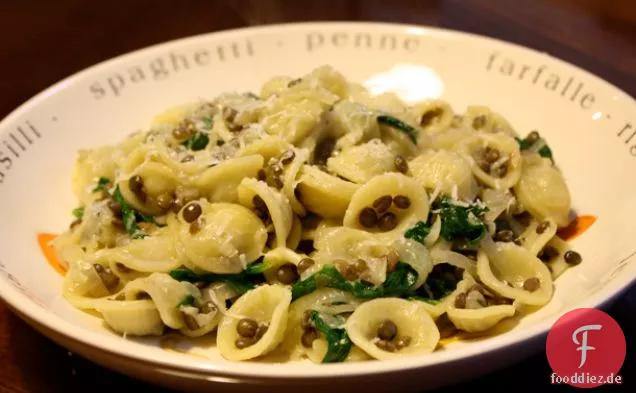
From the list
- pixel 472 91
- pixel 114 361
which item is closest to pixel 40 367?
pixel 114 361

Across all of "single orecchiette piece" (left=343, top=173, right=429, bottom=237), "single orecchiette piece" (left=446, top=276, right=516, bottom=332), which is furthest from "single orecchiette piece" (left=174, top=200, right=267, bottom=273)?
"single orecchiette piece" (left=446, top=276, right=516, bottom=332)

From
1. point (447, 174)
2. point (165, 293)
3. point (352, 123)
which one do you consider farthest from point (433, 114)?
point (165, 293)

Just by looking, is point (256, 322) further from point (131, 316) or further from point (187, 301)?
point (131, 316)

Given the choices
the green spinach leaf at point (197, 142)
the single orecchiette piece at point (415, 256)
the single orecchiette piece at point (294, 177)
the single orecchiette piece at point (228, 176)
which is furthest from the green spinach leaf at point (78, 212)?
the single orecchiette piece at point (415, 256)

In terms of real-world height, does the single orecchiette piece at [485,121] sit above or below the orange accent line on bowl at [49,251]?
above

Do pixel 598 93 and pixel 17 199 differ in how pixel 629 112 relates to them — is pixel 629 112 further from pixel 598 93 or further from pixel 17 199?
pixel 17 199

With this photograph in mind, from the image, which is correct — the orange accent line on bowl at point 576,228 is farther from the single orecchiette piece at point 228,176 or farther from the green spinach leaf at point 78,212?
the green spinach leaf at point 78,212
